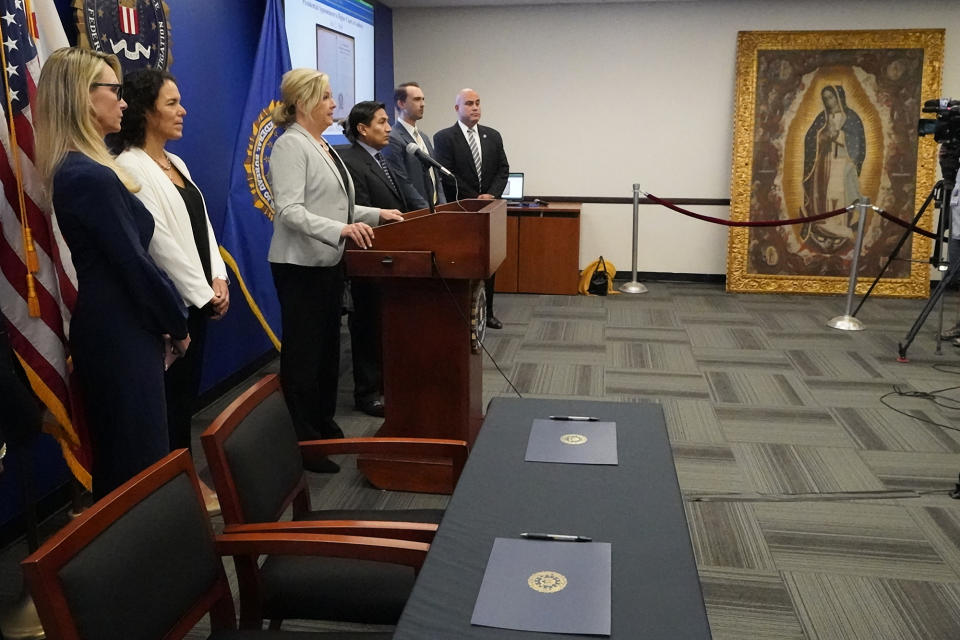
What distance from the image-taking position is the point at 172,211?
2400mm

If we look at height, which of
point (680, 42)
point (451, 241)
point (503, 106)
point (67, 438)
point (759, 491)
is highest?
point (680, 42)

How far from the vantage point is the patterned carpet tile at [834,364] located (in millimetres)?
4410

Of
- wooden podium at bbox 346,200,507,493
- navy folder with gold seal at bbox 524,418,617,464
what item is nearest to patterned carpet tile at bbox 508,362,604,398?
wooden podium at bbox 346,200,507,493

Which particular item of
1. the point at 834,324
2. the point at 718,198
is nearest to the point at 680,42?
the point at 718,198

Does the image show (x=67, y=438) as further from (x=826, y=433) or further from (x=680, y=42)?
(x=680, y=42)

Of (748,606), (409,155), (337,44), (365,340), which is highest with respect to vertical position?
(337,44)

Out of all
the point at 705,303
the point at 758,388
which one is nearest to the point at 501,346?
the point at 758,388

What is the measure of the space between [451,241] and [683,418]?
1647mm

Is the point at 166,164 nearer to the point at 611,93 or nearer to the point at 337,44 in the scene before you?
the point at 337,44

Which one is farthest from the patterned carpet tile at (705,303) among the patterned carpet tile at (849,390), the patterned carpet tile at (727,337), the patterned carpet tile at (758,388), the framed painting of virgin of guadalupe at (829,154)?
the patterned carpet tile at (849,390)

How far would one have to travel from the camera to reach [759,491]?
9.65ft

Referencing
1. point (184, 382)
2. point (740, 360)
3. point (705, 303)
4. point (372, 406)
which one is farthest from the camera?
point (705, 303)

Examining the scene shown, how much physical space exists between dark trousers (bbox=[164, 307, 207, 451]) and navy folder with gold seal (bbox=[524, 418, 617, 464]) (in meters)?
1.33

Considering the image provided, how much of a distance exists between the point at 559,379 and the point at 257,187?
183 cm
